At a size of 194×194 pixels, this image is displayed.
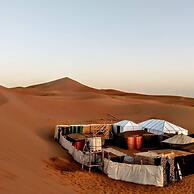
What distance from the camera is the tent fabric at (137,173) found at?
56.6ft

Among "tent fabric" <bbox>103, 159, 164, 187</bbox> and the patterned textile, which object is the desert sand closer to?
"tent fabric" <bbox>103, 159, 164, 187</bbox>

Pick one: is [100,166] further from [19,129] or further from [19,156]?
[19,129]

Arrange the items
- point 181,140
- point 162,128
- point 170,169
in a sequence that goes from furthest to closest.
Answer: point 162,128 → point 181,140 → point 170,169

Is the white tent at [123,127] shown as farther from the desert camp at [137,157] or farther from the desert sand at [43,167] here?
the desert sand at [43,167]

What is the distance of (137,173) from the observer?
57.8ft

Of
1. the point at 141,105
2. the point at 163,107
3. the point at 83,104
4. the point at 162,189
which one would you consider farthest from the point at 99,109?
the point at 162,189

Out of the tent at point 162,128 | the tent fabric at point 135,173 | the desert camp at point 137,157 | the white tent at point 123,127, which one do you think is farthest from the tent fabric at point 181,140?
the white tent at point 123,127

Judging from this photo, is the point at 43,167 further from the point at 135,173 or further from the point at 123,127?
the point at 123,127

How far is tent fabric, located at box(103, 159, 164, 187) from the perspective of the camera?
56.6 ft

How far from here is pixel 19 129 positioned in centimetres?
2952

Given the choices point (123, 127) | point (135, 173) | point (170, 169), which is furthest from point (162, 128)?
point (135, 173)

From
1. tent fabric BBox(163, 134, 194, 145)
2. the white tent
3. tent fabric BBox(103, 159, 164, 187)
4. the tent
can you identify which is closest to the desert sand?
tent fabric BBox(103, 159, 164, 187)

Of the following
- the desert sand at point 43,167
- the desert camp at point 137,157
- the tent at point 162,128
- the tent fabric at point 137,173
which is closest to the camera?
the desert sand at point 43,167

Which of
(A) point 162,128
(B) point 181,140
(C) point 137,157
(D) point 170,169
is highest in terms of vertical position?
(A) point 162,128
